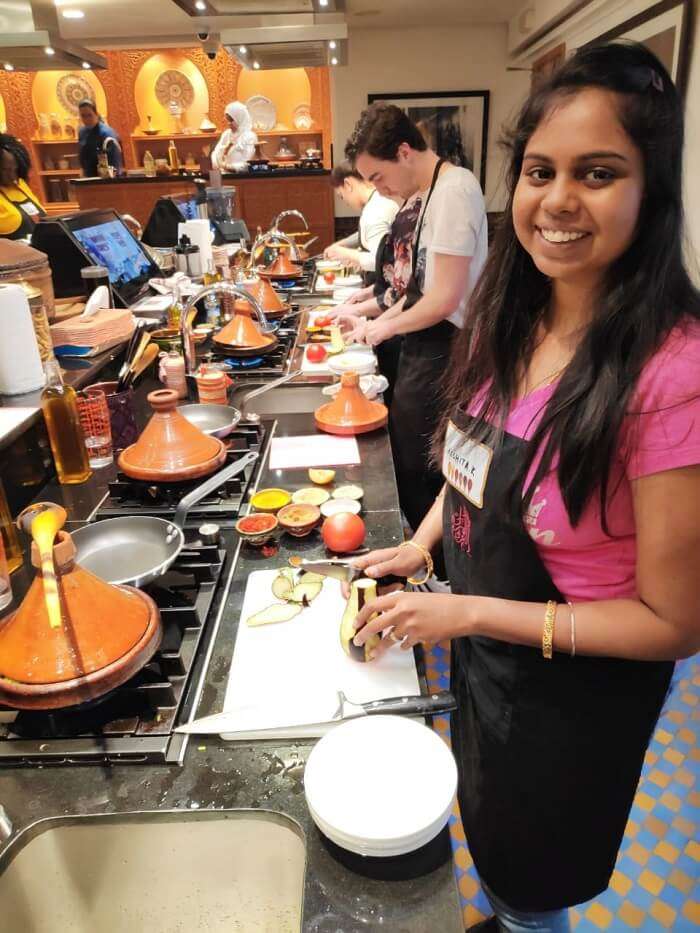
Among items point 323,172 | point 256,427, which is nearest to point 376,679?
point 256,427

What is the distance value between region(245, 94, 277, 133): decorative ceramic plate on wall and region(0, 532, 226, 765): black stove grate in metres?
9.12

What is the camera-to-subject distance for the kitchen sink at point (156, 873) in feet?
2.66

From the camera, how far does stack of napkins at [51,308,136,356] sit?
2311mm

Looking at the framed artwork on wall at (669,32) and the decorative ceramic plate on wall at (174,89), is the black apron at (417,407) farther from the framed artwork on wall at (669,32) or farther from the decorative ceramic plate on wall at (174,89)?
the decorative ceramic plate on wall at (174,89)

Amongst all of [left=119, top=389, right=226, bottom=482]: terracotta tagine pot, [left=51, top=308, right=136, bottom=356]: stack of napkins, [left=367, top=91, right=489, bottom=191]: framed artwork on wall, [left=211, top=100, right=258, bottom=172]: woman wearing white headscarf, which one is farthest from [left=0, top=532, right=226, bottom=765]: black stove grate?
[left=367, top=91, right=489, bottom=191]: framed artwork on wall

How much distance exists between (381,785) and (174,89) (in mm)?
9903

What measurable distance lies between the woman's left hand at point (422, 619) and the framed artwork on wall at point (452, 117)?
832 centimetres

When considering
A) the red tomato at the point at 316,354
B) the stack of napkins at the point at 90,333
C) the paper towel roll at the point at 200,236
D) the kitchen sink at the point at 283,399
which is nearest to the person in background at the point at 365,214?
the paper towel roll at the point at 200,236

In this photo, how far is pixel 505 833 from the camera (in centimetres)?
113

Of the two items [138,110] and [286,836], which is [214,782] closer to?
[286,836]

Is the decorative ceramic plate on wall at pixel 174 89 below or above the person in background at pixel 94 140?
above

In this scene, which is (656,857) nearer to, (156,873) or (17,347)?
(156,873)

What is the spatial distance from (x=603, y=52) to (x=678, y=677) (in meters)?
2.23

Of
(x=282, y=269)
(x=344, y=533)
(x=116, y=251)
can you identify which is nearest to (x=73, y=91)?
(x=282, y=269)
